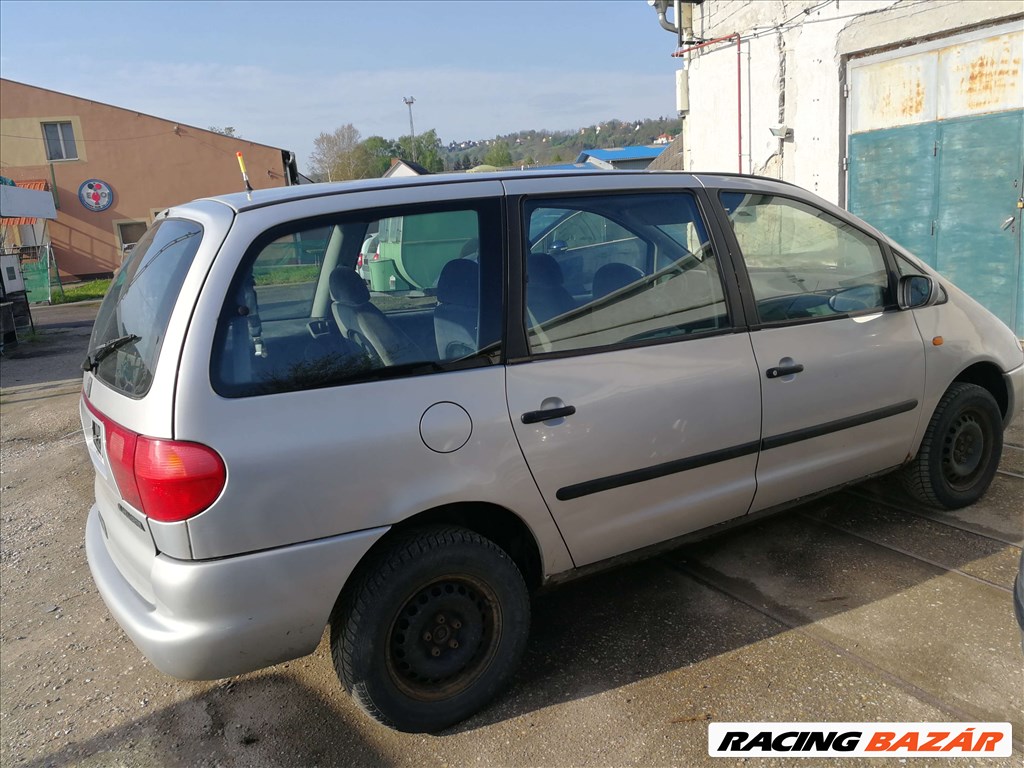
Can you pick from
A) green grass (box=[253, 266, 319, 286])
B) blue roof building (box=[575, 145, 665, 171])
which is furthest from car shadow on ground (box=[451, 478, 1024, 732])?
blue roof building (box=[575, 145, 665, 171])

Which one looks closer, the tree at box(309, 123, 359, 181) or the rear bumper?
the rear bumper

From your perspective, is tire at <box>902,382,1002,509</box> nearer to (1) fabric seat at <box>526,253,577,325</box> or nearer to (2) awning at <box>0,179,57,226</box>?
(1) fabric seat at <box>526,253,577,325</box>

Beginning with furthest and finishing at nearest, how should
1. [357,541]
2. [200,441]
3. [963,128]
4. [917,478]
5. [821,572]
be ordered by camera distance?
[963,128] → [917,478] → [821,572] → [357,541] → [200,441]

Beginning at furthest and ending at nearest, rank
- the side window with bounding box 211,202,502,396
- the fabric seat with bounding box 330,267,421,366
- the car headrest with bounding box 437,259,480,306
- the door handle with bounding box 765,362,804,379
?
1. the door handle with bounding box 765,362,804,379
2. the car headrest with bounding box 437,259,480,306
3. the fabric seat with bounding box 330,267,421,366
4. the side window with bounding box 211,202,502,396

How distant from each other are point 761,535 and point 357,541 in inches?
92.2

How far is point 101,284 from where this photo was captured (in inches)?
1082

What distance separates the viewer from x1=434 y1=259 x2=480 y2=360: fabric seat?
2.64 metres

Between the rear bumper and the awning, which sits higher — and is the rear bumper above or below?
below

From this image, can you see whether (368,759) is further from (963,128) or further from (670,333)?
(963,128)

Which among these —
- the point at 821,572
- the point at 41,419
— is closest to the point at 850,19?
the point at 821,572

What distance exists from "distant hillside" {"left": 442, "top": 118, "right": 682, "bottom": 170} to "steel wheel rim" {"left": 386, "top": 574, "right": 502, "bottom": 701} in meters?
45.5

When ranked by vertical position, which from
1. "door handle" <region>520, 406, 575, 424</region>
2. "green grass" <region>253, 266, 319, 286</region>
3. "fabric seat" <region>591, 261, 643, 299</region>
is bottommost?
"door handle" <region>520, 406, 575, 424</region>

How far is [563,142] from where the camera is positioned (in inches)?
3233

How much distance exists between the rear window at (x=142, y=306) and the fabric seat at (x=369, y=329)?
1.64 feet
